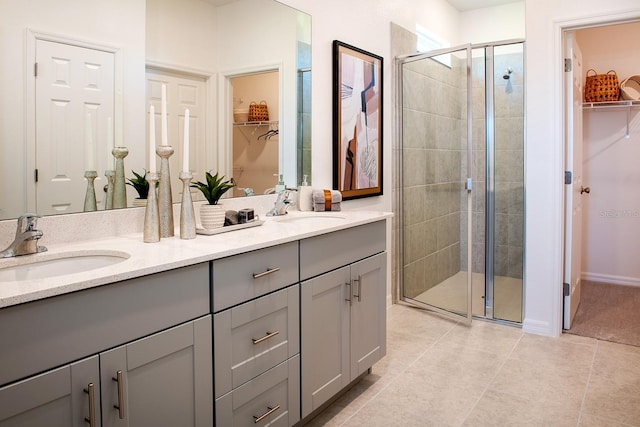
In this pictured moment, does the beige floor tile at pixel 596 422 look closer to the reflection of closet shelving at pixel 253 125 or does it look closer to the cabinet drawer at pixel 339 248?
the cabinet drawer at pixel 339 248

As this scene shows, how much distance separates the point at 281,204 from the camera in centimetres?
255

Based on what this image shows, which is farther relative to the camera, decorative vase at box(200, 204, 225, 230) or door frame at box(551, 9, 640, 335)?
door frame at box(551, 9, 640, 335)

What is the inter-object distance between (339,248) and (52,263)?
1.11 metres

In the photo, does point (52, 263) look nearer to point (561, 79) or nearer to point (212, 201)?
point (212, 201)

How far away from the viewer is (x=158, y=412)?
1.39 m

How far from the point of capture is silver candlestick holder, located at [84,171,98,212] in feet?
5.74

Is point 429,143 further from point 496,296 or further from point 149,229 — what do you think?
point 149,229

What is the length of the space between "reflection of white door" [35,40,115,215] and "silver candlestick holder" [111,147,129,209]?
0.05m

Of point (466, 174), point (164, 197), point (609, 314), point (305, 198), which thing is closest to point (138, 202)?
point (164, 197)

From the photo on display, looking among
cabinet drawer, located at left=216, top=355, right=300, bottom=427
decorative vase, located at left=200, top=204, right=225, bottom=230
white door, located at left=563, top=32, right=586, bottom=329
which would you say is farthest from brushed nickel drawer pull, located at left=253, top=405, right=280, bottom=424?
white door, located at left=563, top=32, right=586, bottom=329

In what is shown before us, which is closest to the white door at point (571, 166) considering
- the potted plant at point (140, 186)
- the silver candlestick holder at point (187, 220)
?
the silver candlestick holder at point (187, 220)

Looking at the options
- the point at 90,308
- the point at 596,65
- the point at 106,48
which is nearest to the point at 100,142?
the point at 106,48

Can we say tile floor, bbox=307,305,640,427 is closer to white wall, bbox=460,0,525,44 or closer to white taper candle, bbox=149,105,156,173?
white taper candle, bbox=149,105,156,173

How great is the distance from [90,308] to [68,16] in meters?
1.05
